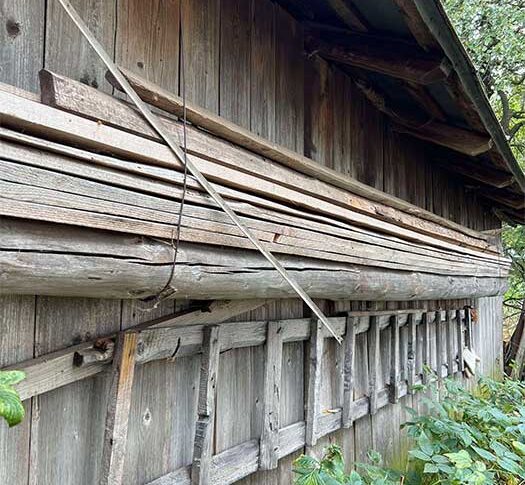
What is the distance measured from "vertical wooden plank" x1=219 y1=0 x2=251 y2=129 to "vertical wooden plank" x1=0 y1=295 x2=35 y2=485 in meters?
1.18

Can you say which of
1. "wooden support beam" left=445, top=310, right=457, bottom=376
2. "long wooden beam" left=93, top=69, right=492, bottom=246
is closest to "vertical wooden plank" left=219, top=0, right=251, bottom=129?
"long wooden beam" left=93, top=69, right=492, bottom=246

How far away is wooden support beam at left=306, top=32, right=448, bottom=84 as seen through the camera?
231 cm

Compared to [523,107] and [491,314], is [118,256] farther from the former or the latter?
[523,107]

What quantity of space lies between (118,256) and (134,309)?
18.9 inches

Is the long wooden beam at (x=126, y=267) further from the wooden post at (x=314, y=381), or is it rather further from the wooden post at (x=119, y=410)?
the wooden post at (x=314, y=381)

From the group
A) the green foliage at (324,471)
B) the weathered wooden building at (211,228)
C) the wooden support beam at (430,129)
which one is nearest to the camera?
the weathered wooden building at (211,228)

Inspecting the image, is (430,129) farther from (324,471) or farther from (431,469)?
(324,471)

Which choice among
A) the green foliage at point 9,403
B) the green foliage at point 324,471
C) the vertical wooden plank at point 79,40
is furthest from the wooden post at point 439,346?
the green foliage at point 9,403

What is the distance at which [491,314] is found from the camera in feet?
21.9

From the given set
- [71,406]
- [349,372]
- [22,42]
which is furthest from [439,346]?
[22,42]

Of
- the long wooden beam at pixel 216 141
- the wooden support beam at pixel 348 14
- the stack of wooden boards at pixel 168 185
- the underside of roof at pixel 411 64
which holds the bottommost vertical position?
the stack of wooden boards at pixel 168 185

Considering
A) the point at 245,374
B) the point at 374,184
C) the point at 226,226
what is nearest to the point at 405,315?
the point at 374,184

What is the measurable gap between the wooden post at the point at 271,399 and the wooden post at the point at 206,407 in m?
0.37

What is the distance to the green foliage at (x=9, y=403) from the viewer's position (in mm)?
809
